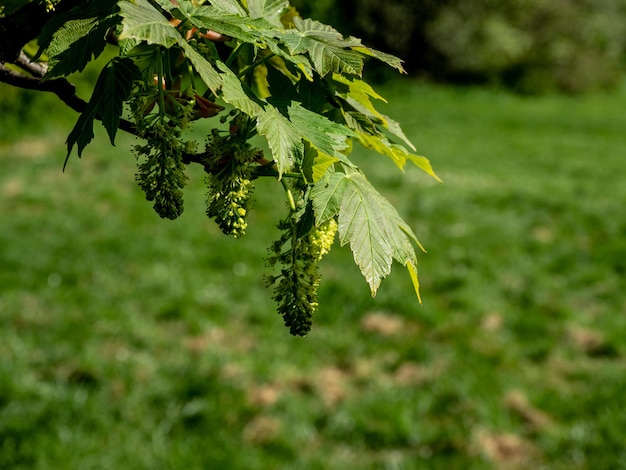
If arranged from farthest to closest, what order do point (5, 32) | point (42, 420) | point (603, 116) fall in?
point (603, 116) → point (42, 420) → point (5, 32)

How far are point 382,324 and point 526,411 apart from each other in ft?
4.71

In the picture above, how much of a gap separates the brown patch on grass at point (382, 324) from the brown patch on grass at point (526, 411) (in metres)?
1.14

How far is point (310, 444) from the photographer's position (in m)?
4.42

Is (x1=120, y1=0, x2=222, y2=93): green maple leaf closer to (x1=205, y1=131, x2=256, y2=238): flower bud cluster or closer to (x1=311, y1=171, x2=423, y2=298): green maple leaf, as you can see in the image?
(x1=205, y1=131, x2=256, y2=238): flower bud cluster

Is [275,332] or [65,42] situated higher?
[65,42]

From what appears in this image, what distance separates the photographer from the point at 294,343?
5.55 metres

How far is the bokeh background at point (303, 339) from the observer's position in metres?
4.37

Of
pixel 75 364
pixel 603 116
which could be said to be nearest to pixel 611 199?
pixel 75 364

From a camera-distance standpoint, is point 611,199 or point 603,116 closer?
point 611,199

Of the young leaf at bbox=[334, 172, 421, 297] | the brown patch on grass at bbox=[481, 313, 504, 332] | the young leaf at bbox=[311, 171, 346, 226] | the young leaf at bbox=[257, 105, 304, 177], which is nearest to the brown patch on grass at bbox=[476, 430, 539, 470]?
the brown patch on grass at bbox=[481, 313, 504, 332]

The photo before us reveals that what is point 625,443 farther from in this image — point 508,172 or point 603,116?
point 603,116

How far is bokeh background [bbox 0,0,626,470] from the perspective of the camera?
4.37 meters

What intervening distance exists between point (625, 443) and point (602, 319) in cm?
196

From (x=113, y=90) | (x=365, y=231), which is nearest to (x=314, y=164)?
(x=365, y=231)
